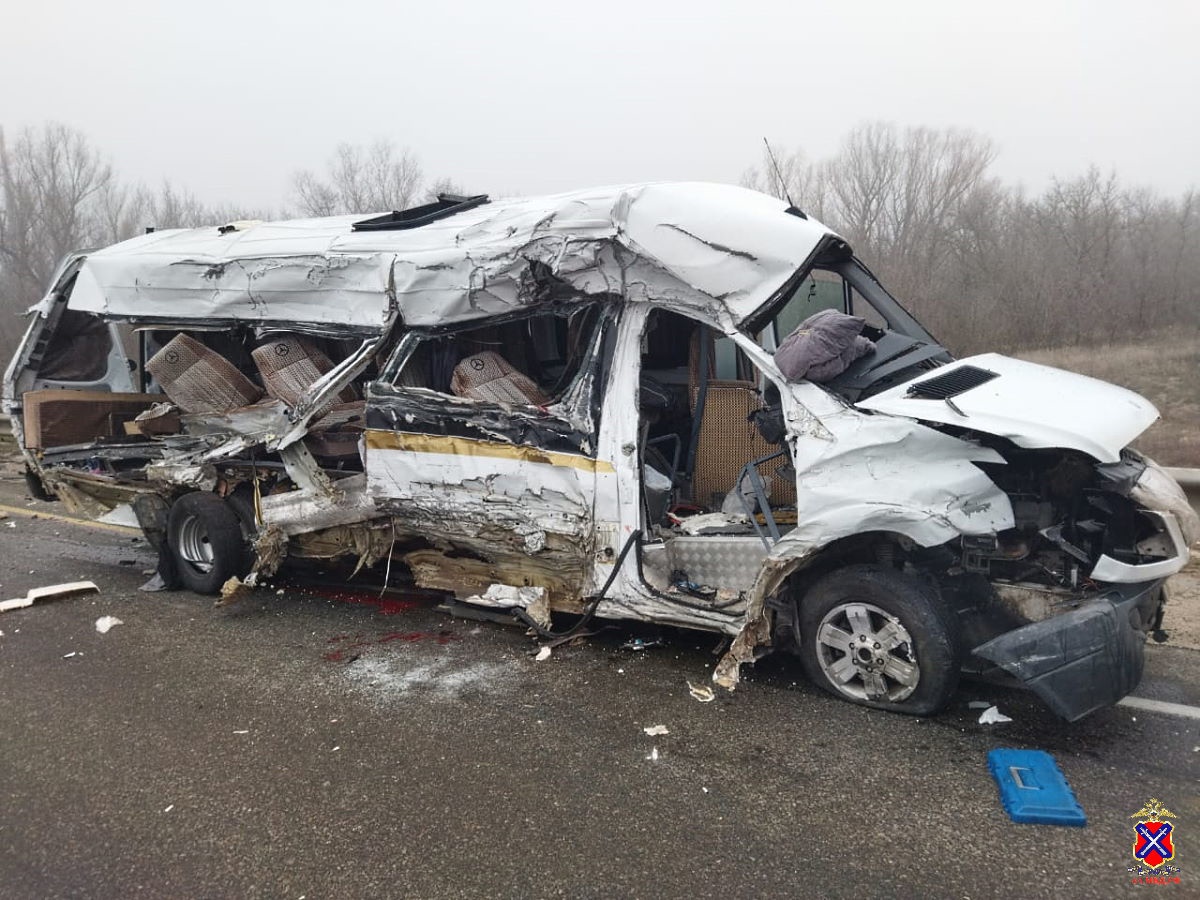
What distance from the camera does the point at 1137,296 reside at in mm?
18453

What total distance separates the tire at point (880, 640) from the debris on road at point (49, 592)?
5.00m

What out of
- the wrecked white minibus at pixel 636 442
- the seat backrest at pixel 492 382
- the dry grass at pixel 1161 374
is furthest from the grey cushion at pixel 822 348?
the dry grass at pixel 1161 374

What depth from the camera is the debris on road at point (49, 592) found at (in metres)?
5.72

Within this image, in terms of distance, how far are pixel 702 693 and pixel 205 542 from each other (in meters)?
3.74

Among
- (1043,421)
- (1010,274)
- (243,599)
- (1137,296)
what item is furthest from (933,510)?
(1137,296)

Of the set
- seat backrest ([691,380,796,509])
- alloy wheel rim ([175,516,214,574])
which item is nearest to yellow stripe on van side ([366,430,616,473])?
seat backrest ([691,380,796,509])

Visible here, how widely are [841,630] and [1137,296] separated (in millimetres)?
18490

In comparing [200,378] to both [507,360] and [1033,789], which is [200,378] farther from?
[1033,789]

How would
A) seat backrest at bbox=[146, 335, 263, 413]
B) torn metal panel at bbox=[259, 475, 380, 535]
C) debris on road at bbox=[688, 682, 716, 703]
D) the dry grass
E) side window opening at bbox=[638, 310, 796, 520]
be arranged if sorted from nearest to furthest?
debris on road at bbox=[688, 682, 716, 703] < side window opening at bbox=[638, 310, 796, 520] < torn metal panel at bbox=[259, 475, 380, 535] < seat backrest at bbox=[146, 335, 263, 413] < the dry grass

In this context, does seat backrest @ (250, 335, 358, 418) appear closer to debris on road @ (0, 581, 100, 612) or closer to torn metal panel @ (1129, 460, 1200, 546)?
debris on road @ (0, 581, 100, 612)

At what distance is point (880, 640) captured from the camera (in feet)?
12.0

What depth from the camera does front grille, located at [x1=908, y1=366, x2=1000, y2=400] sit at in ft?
11.8

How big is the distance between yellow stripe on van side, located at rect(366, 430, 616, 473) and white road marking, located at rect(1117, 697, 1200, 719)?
2579 millimetres

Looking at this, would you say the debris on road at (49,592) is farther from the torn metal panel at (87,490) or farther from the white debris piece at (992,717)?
the white debris piece at (992,717)
